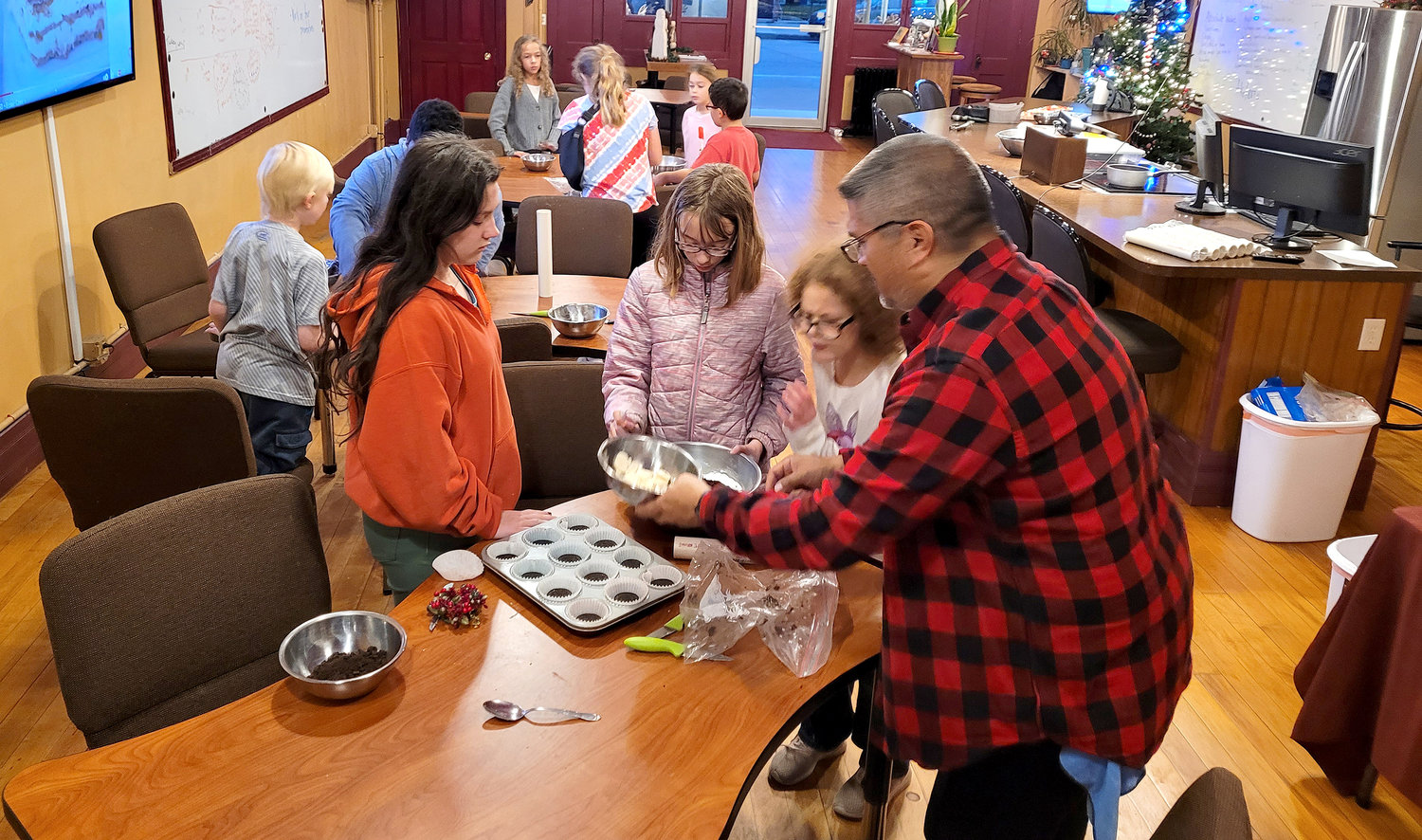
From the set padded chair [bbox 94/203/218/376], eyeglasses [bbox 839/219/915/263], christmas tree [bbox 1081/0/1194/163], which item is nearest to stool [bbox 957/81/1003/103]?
christmas tree [bbox 1081/0/1194/163]

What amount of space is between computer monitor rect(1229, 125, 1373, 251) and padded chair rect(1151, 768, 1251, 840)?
10.8 feet

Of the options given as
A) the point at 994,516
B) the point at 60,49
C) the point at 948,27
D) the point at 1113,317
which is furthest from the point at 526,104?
the point at 948,27

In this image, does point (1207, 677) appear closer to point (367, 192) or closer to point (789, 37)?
point (367, 192)

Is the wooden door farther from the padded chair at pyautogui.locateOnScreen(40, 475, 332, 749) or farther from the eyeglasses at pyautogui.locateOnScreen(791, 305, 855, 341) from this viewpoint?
the padded chair at pyautogui.locateOnScreen(40, 475, 332, 749)

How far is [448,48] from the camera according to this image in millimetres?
11055

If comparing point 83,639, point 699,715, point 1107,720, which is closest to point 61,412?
point 83,639

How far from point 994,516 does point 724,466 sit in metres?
0.83

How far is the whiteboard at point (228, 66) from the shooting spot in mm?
5359

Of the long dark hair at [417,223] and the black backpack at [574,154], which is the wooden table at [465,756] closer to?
the long dark hair at [417,223]

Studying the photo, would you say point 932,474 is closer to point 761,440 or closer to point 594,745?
point 594,745

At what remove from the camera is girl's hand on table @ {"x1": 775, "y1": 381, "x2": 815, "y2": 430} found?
2.19m

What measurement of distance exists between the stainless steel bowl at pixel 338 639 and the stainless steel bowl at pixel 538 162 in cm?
425

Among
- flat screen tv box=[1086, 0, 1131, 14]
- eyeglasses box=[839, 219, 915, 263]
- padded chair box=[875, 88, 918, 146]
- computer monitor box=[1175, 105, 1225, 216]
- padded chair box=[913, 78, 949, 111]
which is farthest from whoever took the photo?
flat screen tv box=[1086, 0, 1131, 14]

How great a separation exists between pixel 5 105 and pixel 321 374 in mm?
2430
